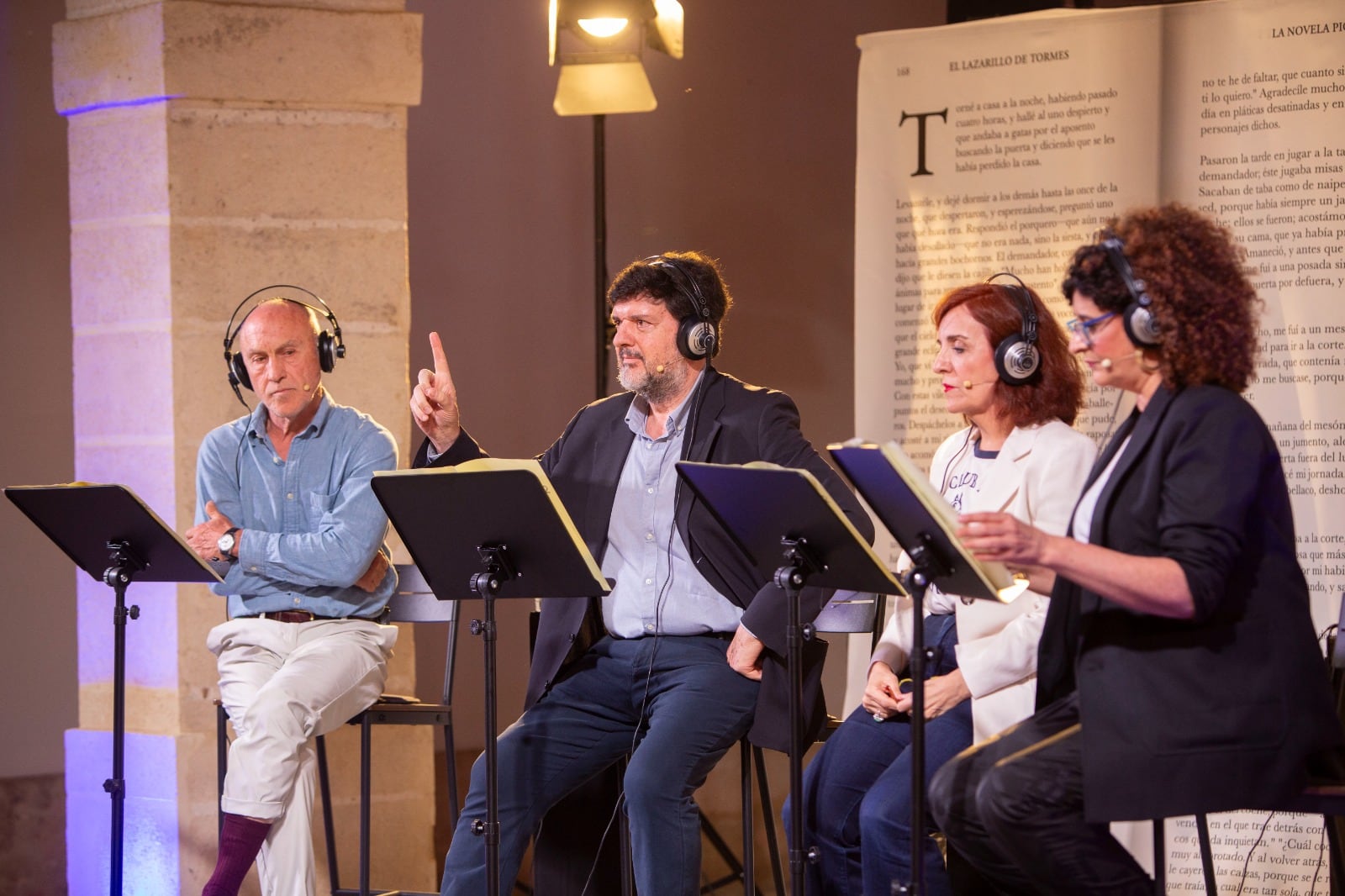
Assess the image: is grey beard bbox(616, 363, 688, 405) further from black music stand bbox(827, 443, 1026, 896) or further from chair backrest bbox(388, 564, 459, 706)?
black music stand bbox(827, 443, 1026, 896)

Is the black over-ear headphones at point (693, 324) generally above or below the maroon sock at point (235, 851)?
above

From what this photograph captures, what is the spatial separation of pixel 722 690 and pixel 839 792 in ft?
1.14

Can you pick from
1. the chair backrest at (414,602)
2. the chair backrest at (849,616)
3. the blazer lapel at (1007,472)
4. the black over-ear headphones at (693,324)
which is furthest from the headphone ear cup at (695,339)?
the chair backrest at (414,602)

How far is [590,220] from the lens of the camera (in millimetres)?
5746

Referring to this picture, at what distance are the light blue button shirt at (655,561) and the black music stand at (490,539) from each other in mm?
435

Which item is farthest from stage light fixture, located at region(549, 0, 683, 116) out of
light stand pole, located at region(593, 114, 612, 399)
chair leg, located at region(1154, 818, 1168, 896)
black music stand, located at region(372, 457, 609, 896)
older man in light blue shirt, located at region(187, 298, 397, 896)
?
chair leg, located at region(1154, 818, 1168, 896)

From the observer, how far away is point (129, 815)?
171 inches

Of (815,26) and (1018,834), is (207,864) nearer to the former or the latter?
(1018,834)

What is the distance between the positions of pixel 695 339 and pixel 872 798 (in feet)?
4.01

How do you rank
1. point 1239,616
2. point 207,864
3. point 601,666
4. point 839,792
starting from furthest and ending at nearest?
point 207,864
point 601,666
point 839,792
point 1239,616

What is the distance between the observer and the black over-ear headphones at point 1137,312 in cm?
245

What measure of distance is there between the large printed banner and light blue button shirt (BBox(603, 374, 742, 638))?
1.12m

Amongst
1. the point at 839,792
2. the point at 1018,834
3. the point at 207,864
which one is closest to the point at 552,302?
the point at 207,864

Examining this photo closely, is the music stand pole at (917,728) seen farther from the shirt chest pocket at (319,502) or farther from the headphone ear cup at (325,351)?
the headphone ear cup at (325,351)
